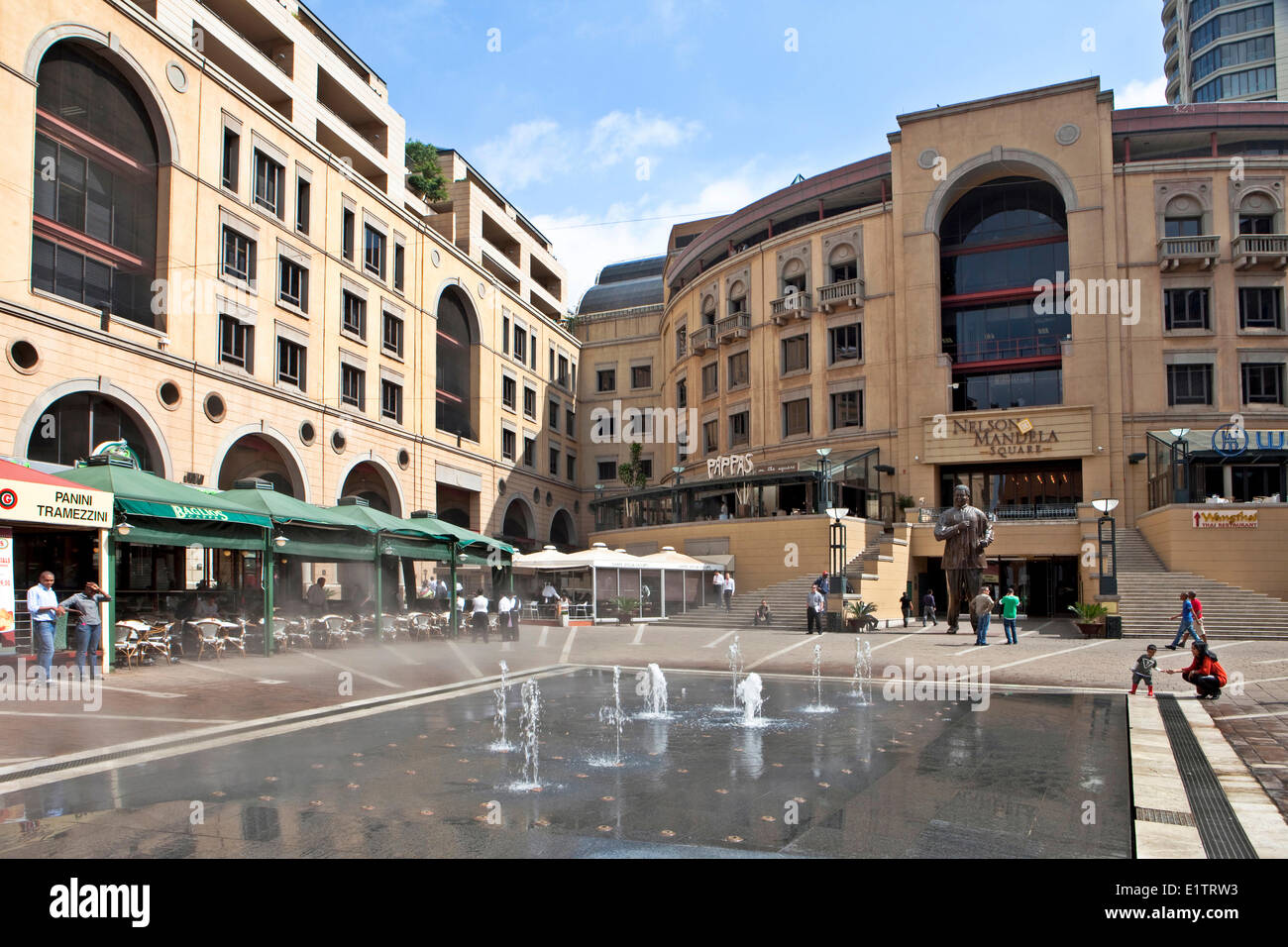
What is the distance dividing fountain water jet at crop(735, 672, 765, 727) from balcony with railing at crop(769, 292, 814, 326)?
35.3 m

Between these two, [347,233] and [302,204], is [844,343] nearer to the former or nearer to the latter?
[347,233]

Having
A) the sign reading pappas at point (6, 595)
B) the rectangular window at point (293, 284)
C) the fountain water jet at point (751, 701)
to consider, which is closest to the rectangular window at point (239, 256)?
the rectangular window at point (293, 284)

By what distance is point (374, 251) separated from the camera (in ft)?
134

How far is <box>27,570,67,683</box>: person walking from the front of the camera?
14492 mm

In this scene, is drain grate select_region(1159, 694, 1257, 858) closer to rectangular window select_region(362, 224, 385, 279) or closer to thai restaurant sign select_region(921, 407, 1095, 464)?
thai restaurant sign select_region(921, 407, 1095, 464)

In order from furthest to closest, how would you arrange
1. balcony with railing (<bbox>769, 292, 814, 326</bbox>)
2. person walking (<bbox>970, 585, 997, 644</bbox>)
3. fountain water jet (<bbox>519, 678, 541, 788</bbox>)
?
balcony with railing (<bbox>769, 292, 814, 326</bbox>)
person walking (<bbox>970, 585, 997, 644</bbox>)
fountain water jet (<bbox>519, 678, 541, 788</bbox>)

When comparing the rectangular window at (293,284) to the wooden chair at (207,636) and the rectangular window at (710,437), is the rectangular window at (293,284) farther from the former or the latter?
the rectangular window at (710,437)

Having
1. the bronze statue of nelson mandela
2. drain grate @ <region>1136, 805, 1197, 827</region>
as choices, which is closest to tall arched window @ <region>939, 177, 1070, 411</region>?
the bronze statue of nelson mandela

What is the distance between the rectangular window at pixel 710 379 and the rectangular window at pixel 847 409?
29.0 ft

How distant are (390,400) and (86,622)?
27550 mm

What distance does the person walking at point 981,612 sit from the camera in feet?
68.7

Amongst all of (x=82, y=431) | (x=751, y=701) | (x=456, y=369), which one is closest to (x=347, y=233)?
(x=456, y=369)
